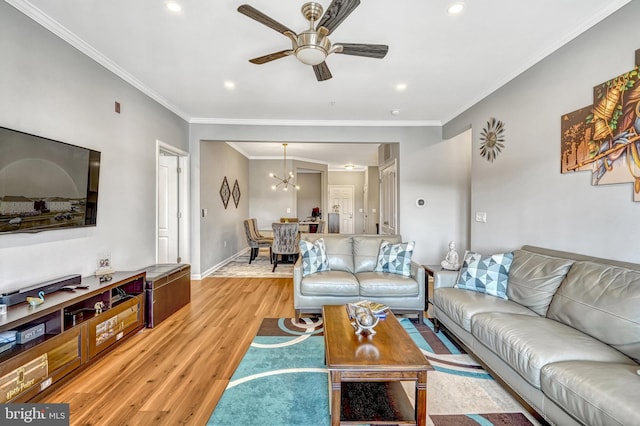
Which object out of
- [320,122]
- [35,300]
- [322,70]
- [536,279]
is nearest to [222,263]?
[320,122]

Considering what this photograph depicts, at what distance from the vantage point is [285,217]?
8500 millimetres

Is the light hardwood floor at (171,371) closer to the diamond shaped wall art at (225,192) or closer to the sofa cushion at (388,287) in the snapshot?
the sofa cushion at (388,287)

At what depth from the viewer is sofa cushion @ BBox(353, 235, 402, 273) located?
3.68 m

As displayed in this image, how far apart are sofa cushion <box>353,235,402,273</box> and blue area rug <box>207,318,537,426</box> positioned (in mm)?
1118

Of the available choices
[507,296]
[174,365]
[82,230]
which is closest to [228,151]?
[82,230]

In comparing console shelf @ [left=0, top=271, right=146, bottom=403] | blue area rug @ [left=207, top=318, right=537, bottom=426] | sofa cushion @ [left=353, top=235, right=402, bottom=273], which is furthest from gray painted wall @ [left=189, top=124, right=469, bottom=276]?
blue area rug @ [left=207, top=318, right=537, bottom=426]

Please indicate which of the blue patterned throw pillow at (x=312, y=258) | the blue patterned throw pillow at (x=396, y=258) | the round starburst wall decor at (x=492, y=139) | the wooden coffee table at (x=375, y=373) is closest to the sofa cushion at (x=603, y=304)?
the wooden coffee table at (x=375, y=373)

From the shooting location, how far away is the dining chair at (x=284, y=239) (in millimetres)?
5766

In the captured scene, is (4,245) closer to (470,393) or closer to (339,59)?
(339,59)

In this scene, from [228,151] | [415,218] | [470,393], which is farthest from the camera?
[228,151]

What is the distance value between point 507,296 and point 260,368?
222 cm

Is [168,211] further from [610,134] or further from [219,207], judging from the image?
[610,134]

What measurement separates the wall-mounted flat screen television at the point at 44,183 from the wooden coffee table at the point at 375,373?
232 centimetres

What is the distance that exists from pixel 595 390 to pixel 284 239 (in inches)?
195
